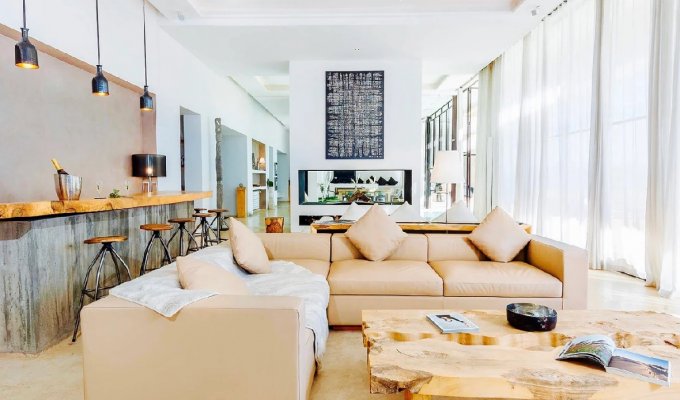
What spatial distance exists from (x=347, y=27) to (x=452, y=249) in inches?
139

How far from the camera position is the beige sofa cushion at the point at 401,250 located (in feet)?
10.7

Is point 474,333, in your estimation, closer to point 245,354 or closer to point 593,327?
point 593,327

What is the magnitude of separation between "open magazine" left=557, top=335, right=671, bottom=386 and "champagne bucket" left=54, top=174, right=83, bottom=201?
2.96m

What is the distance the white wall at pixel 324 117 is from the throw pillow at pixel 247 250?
3.90 meters

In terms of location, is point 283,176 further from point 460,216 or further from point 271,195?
point 460,216

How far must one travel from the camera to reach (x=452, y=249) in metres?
3.25

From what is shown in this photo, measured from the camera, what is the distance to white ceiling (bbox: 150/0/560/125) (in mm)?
5039

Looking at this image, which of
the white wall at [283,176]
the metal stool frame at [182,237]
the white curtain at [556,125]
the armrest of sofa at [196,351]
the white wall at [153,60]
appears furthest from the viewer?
the white wall at [283,176]

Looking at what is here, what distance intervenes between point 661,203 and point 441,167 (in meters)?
2.02

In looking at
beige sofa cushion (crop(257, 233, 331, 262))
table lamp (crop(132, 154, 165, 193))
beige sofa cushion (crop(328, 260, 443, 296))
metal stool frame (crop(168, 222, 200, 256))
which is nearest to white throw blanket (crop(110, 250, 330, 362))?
beige sofa cushion (crop(328, 260, 443, 296))

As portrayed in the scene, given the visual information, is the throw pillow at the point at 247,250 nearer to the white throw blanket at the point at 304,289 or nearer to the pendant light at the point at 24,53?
the white throw blanket at the point at 304,289

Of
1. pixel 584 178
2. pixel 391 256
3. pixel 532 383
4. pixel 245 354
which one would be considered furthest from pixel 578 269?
pixel 584 178

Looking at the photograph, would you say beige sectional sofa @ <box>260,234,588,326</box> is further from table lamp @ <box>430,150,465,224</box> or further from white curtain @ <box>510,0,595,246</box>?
white curtain @ <box>510,0,595,246</box>

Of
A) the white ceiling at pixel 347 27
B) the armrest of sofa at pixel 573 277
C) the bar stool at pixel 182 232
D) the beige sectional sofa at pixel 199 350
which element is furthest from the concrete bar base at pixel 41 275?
the armrest of sofa at pixel 573 277
